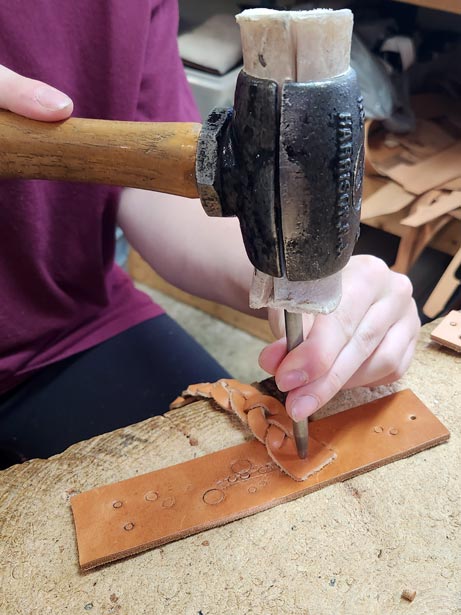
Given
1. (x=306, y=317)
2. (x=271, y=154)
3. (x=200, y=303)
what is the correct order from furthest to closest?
1. (x=200, y=303)
2. (x=306, y=317)
3. (x=271, y=154)

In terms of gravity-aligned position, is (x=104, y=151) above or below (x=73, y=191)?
above

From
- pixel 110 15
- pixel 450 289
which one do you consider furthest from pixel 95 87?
pixel 450 289

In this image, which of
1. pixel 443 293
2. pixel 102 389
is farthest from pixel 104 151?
pixel 443 293

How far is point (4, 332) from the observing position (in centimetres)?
76

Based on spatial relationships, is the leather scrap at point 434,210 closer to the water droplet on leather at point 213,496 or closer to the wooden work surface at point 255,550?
the wooden work surface at point 255,550

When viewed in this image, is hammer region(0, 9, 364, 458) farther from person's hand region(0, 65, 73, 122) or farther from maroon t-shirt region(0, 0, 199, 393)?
maroon t-shirt region(0, 0, 199, 393)

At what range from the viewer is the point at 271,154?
1.30 ft

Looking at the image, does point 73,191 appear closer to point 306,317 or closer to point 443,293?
point 306,317

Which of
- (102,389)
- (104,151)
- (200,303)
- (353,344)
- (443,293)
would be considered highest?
(104,151)

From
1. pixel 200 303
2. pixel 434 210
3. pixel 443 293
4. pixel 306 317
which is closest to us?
pixel 306 317

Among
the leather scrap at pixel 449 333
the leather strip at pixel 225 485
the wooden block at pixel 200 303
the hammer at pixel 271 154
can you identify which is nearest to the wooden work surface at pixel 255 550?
the leather strip at pixel 225 485

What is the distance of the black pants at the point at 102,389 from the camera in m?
0.79

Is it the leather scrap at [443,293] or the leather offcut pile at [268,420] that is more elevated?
the leather offcut pile at [268,420]

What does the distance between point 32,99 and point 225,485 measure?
0.38m
